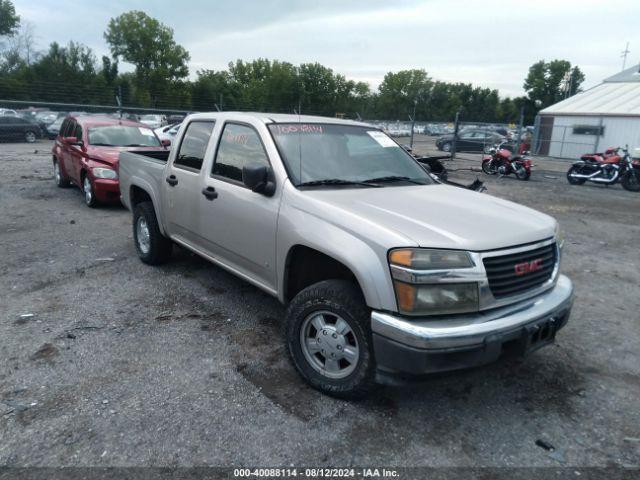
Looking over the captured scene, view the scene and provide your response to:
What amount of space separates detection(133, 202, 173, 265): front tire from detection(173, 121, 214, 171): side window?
2.76ft

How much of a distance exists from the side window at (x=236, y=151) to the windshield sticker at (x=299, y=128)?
0.20m

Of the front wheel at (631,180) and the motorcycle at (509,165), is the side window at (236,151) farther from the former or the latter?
the front wheel at (631,180)

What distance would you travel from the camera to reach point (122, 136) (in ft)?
30.9

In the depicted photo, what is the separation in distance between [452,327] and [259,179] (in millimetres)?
1656

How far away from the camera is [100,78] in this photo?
188 feet

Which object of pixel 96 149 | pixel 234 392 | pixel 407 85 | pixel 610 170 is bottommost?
pixel 234 392

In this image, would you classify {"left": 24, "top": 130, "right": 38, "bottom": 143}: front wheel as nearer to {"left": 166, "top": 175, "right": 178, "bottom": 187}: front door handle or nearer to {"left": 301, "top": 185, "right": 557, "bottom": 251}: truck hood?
{"left": 166, "top": 175, "right": 178, "bottom": 187}: front door handle

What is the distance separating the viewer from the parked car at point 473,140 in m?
23.9

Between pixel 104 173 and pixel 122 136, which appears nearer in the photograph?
pixel 104 173

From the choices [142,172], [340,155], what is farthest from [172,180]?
[340,155]

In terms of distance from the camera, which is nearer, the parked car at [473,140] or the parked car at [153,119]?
the parked car at [473,140]

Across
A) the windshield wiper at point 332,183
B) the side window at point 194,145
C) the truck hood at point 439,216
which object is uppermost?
the side window at point 194,145

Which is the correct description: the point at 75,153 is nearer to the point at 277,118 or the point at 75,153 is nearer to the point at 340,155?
the point at 277,118

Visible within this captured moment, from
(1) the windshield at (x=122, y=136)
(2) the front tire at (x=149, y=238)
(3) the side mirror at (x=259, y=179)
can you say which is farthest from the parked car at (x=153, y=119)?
(3) the side mirror at (x=259, y=179)
